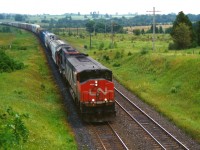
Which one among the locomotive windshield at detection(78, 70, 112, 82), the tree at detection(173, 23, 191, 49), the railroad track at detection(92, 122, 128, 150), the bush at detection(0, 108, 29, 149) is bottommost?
the railroad track at detection(92, 122, 128, 150)

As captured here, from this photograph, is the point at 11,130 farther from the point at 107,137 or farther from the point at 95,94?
the point at 95,94

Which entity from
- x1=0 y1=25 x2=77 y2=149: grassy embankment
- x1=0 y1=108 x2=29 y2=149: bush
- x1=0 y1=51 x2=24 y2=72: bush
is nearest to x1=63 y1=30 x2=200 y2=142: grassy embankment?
x1=0 y1=25 x2=77 y2=149: grassy embankment

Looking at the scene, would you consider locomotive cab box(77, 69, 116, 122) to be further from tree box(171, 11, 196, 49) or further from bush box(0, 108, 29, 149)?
tree box(171, 11, 196, 49)

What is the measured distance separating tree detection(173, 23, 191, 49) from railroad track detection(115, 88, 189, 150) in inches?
Answer: 1457

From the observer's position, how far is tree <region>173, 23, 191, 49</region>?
6794cm

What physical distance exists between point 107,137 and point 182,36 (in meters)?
49.2

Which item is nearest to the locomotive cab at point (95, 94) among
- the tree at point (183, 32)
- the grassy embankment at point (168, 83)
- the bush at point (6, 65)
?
the grassy embankment at point (168, 83)

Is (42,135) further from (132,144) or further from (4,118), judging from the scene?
(132,144)

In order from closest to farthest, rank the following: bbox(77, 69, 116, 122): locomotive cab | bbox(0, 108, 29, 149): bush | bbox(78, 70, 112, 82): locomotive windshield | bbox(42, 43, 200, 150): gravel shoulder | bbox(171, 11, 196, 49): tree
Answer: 1. bbox(0, 108, 29, 149): bush
2. bbox(42, 43, 200, 150): gravel shoulder
3. bbox(77, 69, 116, 122): locomotive cab
4. bbox(78, 70, 112, 82): locomotive windshield
5. bbox(171, 11, 196, 49): tree

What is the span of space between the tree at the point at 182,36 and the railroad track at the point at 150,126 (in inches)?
1457

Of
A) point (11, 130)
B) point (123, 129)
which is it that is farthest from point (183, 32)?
point (11, 130)

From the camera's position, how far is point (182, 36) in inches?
2694

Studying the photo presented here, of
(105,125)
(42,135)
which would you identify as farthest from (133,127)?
(42,135)

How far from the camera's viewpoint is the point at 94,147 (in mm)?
21438
